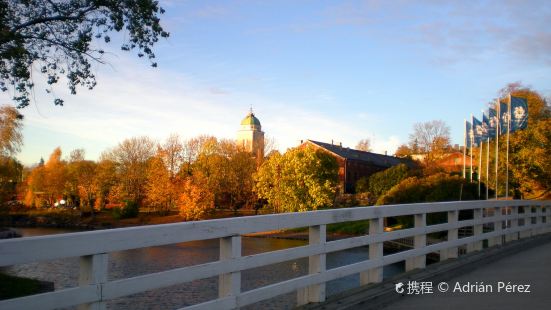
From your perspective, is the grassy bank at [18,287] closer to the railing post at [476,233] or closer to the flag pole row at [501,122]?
the railing post at [476,233]

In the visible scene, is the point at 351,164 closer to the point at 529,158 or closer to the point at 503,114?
the point at 529,158

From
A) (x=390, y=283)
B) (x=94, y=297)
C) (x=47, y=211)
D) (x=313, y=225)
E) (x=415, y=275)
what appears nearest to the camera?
(x=94, y=297)

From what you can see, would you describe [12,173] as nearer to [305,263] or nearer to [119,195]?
[119,195]

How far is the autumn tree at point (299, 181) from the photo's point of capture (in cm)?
5725

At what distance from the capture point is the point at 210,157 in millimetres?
69938

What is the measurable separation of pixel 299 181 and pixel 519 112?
2904cm

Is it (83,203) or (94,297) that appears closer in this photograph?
(94,297)

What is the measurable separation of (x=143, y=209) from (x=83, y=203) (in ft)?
33.8

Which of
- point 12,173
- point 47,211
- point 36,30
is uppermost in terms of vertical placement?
point 36,30

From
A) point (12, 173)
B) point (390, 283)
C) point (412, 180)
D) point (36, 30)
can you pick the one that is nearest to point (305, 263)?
point (36, 30)

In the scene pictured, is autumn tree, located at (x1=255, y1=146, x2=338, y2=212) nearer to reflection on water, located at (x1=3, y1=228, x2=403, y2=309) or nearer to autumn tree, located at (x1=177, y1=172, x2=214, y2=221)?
autumn tree, located at (x1=177, y1=172, x2=214, y2=221)

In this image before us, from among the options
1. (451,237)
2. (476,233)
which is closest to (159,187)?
(476,233)

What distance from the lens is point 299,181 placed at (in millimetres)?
58094

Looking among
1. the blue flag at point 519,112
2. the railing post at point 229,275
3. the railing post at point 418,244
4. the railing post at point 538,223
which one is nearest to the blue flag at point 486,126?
the blue flag at point 519,112
